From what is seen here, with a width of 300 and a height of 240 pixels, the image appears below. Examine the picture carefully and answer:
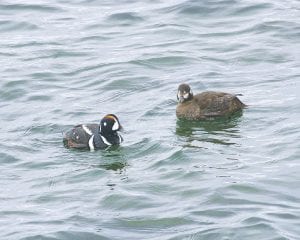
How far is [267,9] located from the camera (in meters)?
26.5

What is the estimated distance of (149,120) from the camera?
19.1 metres

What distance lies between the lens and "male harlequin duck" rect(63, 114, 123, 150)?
58.6ft

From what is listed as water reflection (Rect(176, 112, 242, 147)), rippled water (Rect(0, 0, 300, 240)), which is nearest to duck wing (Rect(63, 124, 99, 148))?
rippled water (Rect(0, 0, 300, 240))

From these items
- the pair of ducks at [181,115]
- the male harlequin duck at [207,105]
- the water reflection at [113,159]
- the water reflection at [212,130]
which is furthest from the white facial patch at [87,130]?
the male harlequin duck at [207,105]

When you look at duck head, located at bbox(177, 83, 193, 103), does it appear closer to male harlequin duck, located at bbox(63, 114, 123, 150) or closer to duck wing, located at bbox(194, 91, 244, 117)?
duck wing, located at bbox(194, 91, 244, 117)

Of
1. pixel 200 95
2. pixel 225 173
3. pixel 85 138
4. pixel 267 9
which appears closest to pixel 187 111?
pixel 200 95

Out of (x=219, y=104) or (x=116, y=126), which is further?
(x=219, y=104)

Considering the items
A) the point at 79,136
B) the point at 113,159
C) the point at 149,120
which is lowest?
the point at 113,159

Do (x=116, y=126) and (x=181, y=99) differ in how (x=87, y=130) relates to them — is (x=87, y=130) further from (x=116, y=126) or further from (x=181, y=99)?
(x=181, y=99)

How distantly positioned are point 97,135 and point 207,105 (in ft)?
6.94

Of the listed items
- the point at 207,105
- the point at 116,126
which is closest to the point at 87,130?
the point at 116,126

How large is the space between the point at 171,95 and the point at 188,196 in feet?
18.6

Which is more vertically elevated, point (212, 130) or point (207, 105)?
point (207, 105)

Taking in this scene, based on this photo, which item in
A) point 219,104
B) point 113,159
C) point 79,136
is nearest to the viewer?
point 113,159
